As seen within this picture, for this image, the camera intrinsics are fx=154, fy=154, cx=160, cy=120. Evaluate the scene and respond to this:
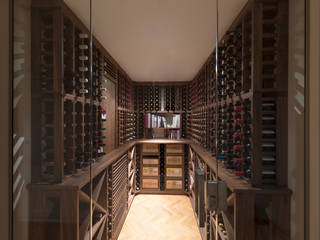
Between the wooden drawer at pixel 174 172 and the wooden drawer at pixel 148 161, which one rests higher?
the wooden drawer at pixel 148 161

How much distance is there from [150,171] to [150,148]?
1.22 ft

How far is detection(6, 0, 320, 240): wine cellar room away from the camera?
638 mm

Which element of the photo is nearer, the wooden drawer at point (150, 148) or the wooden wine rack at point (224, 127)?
the wooden wine rack at point (224, 127)

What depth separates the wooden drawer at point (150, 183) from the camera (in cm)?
244

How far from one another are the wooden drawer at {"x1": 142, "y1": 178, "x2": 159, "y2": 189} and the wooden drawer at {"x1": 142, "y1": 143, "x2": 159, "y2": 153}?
0.46 meters

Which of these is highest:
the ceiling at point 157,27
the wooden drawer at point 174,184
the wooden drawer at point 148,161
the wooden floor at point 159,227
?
the ceiling at point 157,27

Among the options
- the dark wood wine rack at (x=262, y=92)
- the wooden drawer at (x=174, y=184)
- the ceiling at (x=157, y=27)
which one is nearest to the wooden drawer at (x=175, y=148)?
the wooden drawer at (x=174, y=184)

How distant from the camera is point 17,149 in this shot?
699 mm

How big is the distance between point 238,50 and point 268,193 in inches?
33.1

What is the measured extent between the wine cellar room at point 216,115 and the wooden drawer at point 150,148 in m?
1.15

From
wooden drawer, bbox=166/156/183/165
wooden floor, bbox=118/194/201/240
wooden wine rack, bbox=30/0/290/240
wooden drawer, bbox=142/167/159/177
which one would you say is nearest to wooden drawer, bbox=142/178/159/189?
wooden drawer, bbox=142/167/159/177

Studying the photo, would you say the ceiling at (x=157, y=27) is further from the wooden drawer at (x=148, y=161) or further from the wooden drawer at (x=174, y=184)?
the wooden drawer at (x=174, y=184)
